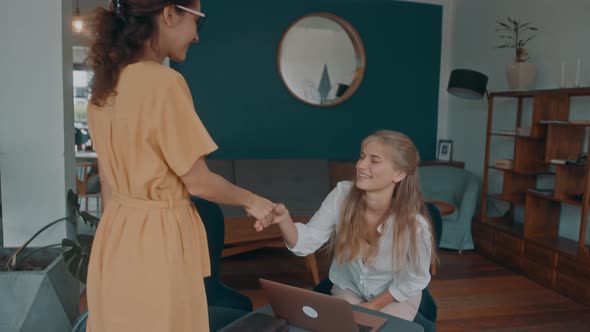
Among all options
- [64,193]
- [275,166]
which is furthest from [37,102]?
[275,166]

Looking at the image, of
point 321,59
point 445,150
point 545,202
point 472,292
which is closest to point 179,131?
point 472,292

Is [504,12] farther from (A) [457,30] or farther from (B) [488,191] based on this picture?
(B) [488,191]

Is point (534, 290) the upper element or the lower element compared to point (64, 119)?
lower

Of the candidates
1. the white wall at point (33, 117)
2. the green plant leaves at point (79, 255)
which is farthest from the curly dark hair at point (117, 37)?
the white wall at point (33, 117)

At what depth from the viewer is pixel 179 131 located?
1.01 meters

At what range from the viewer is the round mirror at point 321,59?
481 centimetres

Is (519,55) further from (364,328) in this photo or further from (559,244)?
(364,328)

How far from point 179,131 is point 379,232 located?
1.02m

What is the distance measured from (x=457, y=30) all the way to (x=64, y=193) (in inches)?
168

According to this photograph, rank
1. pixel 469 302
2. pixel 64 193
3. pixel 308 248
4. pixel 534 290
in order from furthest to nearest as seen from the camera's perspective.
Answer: pixel 534 290 → pixel 469 302 → pixel 64 193 → pixel 308 248

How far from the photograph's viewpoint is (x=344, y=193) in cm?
194

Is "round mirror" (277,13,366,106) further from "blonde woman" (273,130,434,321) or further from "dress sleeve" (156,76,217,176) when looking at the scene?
"dress sleeve" (156,76,217,176)

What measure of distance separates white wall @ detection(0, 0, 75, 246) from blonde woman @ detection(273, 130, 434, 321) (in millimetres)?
1493

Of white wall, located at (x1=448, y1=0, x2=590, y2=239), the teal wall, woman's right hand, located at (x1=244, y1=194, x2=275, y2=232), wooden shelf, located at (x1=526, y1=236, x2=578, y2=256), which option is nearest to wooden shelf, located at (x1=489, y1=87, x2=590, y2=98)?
white wall, located at (x1=448, y1=0, x2=590, y2=239)
